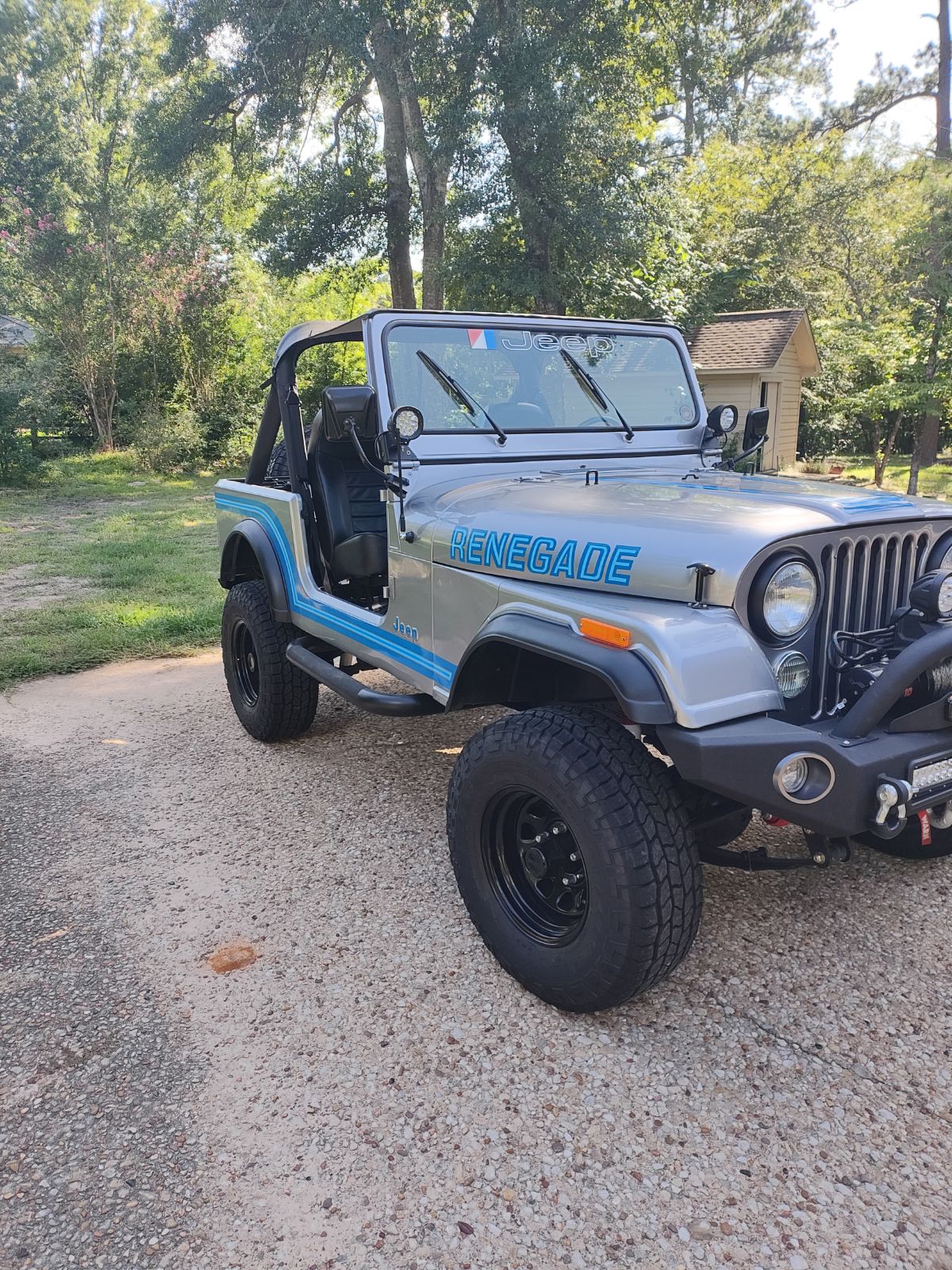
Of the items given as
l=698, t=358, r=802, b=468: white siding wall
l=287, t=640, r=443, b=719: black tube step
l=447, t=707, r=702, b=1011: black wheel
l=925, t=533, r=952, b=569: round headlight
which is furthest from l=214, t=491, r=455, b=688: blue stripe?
l=698, t=358, r=802, b=468: white siding wall

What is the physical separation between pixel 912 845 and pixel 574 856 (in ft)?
4.92

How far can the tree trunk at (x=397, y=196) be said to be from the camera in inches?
552

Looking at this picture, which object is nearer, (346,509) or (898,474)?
(346,509)

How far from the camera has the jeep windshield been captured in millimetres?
3490

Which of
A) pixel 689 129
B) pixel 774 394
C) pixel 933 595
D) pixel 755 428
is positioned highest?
pixel 689 129

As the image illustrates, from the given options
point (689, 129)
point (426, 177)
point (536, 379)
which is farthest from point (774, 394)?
point (536, 379)

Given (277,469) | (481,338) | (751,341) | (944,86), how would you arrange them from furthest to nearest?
(944,86)
(751,341)
(277,469)
(481,338)

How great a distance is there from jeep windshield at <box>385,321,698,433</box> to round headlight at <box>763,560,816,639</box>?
1573 millimetres

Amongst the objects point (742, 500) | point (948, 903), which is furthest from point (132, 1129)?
point (948, 903)

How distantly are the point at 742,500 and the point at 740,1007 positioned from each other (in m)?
1.47

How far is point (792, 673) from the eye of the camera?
2.35m

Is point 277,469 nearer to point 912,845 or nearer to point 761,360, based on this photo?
point 912,845

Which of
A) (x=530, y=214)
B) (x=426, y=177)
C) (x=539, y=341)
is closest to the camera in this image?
(x=539, y=341)

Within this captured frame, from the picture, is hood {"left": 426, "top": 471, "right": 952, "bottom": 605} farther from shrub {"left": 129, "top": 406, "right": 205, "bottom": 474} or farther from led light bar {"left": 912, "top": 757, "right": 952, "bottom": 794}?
shrub {"left": 129, "top": 406, "right": 205, "bottom": 474}
